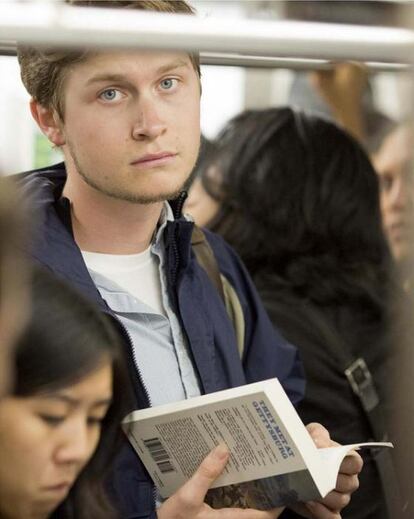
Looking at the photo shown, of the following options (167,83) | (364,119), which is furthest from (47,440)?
(364,119)

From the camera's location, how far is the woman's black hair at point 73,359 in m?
1.26

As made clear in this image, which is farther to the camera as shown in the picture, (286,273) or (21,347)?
(286,273)

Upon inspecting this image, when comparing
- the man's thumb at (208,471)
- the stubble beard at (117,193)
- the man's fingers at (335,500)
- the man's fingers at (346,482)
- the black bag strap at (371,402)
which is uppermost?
the stubble beard at (117,193)

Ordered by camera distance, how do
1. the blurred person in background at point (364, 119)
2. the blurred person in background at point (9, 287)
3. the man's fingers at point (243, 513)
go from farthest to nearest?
the blurred person in background at point (364, 119)
the man's fingers at point (243, 513)
the blurred person in background at point (9, 287)

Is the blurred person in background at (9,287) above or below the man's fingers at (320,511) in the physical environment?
above

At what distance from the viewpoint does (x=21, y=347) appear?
48.9 inches

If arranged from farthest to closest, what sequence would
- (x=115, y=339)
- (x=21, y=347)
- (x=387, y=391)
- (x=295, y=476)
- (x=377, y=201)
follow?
(x=377, y=201)
(x=387, y=391)
(x=295, y=476)
(x=115, y=339)
(x=21, y=347)

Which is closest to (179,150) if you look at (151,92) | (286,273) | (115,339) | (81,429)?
(151,92)

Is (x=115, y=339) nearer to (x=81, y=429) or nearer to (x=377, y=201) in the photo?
(x=81, y=429)

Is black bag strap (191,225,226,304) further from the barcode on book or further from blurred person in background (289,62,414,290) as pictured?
blurred person in background (289,62,414,290)

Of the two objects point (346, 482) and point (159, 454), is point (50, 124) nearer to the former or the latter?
point (159, 454)

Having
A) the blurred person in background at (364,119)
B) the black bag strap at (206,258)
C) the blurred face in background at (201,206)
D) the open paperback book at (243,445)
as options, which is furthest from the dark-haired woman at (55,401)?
the blurred person in background at (364,119)

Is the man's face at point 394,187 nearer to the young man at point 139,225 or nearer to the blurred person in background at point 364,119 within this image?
the blurred person in background at point 364,119

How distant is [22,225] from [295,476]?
54cm
